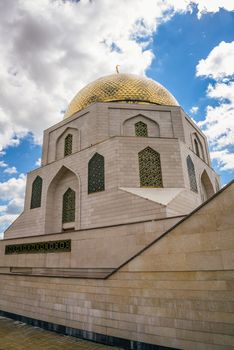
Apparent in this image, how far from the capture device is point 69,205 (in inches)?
464

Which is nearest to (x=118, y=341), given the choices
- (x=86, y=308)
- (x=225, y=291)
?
(x=86, y=308)

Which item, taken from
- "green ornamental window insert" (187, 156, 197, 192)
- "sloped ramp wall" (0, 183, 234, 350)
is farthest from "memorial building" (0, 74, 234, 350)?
"green ornamental window insert" (187, 156, 197, 192)

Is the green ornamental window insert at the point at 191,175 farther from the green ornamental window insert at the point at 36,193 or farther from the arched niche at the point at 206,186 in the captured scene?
the green ornamental window insert at the point at 36,193

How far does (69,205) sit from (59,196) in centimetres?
101

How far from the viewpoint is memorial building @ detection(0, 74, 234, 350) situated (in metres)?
3.75

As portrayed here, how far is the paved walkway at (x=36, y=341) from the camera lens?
14.4ft

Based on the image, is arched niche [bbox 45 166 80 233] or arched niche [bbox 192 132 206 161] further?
arched niche [bbox 192 132 206 161]

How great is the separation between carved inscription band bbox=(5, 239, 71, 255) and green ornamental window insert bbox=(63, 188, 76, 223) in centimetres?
274

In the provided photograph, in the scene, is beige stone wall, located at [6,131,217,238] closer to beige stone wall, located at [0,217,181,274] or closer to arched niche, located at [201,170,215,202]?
arched niche, located at [201,170,215,202]

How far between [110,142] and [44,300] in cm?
681

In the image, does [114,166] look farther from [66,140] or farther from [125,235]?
[66,140]

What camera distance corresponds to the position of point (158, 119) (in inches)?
504

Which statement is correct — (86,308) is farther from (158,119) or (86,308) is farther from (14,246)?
(158,119)

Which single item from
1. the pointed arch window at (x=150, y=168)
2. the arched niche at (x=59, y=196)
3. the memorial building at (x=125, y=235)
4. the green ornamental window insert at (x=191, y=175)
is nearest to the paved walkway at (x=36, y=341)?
the memorial building at (x=125, y=235)
